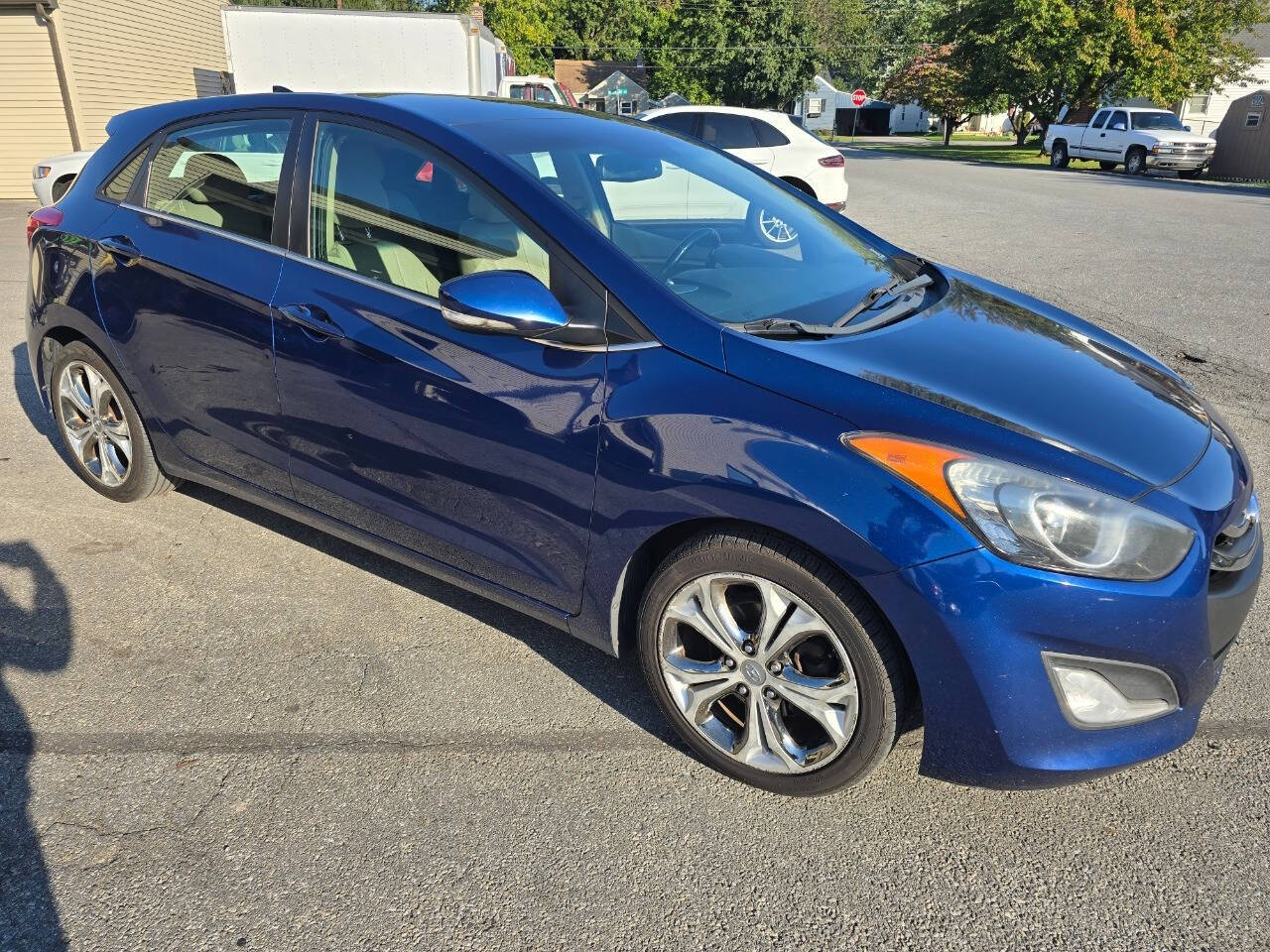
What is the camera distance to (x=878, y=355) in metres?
2.53

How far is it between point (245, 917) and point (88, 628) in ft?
5.24

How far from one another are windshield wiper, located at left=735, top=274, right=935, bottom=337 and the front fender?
289 mm

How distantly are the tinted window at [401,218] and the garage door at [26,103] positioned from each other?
17536 millimetres

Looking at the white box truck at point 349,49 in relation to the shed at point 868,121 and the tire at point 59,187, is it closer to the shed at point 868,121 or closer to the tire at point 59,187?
the tire at point 59,187

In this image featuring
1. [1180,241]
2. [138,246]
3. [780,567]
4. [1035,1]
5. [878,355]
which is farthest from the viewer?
[1035,1]

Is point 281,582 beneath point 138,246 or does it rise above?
beneath

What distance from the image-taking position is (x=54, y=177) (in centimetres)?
1137

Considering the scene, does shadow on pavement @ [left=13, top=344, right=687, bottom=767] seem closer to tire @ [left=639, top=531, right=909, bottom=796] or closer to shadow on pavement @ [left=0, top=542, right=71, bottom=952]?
tire @ [left=639, top=531, right=909, bottom=796]

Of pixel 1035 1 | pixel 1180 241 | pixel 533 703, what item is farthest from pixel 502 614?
pixel 1035 1

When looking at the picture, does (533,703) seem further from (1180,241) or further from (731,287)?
(1180,241)

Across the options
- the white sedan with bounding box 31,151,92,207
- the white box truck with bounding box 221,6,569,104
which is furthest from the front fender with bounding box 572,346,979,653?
the white box truck with bounding box 221,6,569,104

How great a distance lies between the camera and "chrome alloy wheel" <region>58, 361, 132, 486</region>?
155 inches

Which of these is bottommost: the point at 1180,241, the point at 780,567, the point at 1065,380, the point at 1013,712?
the point at 1180,241

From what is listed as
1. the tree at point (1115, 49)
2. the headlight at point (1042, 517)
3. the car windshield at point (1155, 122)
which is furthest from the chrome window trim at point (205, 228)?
the tree at point (1115, 49)
